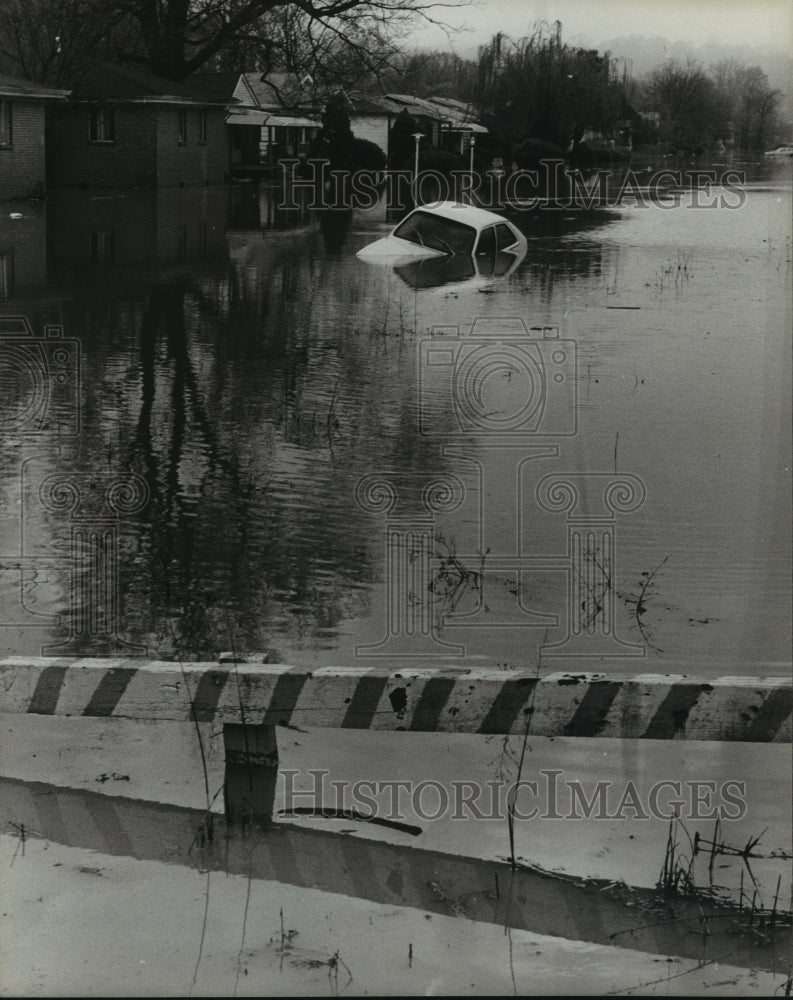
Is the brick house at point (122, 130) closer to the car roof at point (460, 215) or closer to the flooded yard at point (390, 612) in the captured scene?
the car roof at point (460, 215)

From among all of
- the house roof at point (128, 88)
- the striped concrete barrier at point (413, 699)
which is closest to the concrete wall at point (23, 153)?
the house roof at point (128, 88)

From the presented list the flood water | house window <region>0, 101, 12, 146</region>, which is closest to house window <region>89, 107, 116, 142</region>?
house window <region>0, 101, 12, 146</region>

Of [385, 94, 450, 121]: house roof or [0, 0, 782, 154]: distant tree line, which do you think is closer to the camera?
[0, 0, 782, 154]: distant tree line

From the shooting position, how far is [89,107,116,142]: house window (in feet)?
139

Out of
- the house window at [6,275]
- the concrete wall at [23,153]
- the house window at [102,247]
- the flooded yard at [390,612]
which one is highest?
the concrete wall at [23,153]

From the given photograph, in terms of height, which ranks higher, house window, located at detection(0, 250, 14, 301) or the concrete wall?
→ the concrete wall

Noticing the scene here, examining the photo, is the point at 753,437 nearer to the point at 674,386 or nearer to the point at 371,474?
the point at 674,386

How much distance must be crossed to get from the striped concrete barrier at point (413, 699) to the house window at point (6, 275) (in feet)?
48.8

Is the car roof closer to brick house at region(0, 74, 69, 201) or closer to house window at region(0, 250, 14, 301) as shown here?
house window at region(0, 250, 14, 301)

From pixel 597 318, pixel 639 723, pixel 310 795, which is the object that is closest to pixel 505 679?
pixel 639 723

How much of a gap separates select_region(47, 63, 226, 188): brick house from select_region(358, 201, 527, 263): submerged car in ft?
56.1

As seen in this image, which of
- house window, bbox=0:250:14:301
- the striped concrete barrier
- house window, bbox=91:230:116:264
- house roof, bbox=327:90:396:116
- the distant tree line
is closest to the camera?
the striped concrete barrier

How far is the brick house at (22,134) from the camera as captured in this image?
34875mm

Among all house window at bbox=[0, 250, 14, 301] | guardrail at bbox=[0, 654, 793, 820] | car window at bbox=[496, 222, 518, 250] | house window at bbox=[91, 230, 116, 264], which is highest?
car window at bbox=[496, 222, 518, 250]
